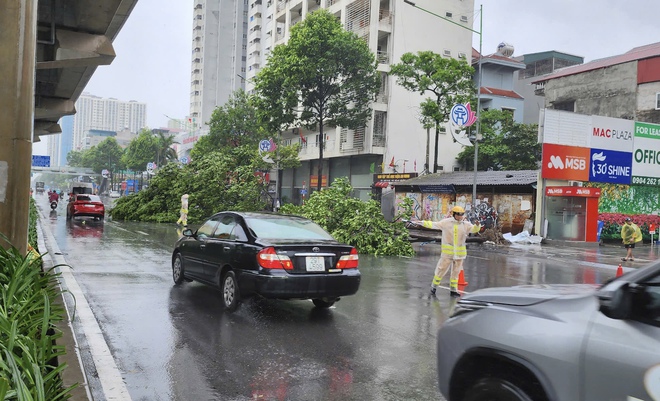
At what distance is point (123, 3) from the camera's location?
12.2 metres

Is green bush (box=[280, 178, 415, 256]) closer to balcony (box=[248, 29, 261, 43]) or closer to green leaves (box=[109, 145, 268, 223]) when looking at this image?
green leaves (box=[109, 145, 268, 223])

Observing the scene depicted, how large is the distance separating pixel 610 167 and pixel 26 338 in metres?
31.6

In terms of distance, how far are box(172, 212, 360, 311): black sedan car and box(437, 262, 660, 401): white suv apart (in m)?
4.11

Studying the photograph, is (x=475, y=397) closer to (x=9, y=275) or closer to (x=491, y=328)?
(x=491, y=328)

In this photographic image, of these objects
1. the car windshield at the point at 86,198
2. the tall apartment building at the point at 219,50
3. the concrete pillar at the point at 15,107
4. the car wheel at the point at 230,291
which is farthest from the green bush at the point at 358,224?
the tall apartment building at the point at 219,50

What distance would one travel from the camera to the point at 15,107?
6.79 m

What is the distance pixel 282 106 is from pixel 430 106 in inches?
395

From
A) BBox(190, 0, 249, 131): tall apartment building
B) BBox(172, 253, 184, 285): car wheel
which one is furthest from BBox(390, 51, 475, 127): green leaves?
BBox(190, 0, 249, 131): tall apartment building

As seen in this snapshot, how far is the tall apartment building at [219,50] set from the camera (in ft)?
354

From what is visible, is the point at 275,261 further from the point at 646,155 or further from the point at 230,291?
the point at 646,155

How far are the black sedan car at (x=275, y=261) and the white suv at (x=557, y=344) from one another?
4.11 metres

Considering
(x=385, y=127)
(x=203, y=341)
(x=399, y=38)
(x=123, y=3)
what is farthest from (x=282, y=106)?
(x=203, y=341)

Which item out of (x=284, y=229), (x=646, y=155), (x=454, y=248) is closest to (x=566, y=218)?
(x=646, y=155)

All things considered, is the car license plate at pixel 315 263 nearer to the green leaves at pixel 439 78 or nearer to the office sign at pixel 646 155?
the office sign at pixel 646 155
